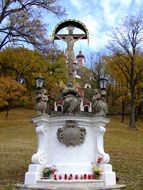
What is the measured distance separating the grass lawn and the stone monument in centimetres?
169

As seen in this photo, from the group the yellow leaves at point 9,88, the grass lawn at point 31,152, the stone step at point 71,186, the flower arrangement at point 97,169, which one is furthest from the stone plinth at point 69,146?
the yellow leaves at point 9,88

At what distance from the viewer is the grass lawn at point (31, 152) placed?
17.7 m

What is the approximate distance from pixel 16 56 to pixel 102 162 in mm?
29157

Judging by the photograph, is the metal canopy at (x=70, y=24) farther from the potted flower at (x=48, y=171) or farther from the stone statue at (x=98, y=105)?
the potted flower at (x=48, y=171)

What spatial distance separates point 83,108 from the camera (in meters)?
16.2

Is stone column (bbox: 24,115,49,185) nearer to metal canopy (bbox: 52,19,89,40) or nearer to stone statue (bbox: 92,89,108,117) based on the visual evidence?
stone statue (bbox: 92,89,108,117)

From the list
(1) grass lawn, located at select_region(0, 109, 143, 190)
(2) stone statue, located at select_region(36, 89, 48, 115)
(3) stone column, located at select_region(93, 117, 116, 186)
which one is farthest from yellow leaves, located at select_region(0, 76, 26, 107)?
(3) stone column, located at select_region(93, 117, 116, 186)

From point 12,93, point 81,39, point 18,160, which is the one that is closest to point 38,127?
point 81,39

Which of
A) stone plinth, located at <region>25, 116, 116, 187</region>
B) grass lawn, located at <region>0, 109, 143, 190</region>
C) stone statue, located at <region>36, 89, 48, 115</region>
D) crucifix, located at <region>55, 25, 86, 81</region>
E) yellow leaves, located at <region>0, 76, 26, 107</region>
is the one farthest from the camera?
yellow leaves, located at <region>0, 76, 26, 107</region>

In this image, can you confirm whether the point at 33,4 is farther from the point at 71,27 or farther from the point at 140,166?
the point at 140,166

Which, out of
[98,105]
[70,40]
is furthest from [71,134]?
[70,40]

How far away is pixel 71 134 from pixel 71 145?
0.38 meters

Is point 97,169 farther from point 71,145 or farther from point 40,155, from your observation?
point 40,155

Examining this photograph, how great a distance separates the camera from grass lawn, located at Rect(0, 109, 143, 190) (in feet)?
58.2
